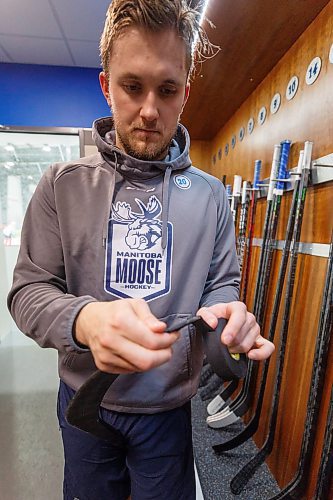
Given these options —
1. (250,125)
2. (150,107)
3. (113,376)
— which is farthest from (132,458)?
(250,125)

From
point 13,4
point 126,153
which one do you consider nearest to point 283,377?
point 126,153

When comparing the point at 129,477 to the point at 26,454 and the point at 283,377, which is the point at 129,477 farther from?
the point at 26,454

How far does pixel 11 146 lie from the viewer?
12.3 feet

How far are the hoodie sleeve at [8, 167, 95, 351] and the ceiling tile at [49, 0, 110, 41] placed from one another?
2386 mm

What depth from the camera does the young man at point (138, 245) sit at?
739 mm

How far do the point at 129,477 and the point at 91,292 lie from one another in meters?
0.54

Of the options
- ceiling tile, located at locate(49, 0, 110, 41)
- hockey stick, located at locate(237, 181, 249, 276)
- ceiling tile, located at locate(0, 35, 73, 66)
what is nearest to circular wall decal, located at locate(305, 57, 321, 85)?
hockey stick, located at locate(237, 181, 249, 276)

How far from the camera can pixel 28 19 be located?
105 inches

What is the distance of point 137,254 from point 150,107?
350mm

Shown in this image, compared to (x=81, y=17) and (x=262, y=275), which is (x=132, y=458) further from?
(x=81, y=17)

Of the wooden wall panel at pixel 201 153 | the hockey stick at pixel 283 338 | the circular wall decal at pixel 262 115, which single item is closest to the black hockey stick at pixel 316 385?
the hockey stick at pixel 283 338

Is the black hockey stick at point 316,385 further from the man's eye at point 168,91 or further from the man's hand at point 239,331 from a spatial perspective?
the man's eye at point 168,91

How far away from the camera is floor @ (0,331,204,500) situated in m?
1.58

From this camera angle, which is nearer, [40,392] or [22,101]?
[40,392]
